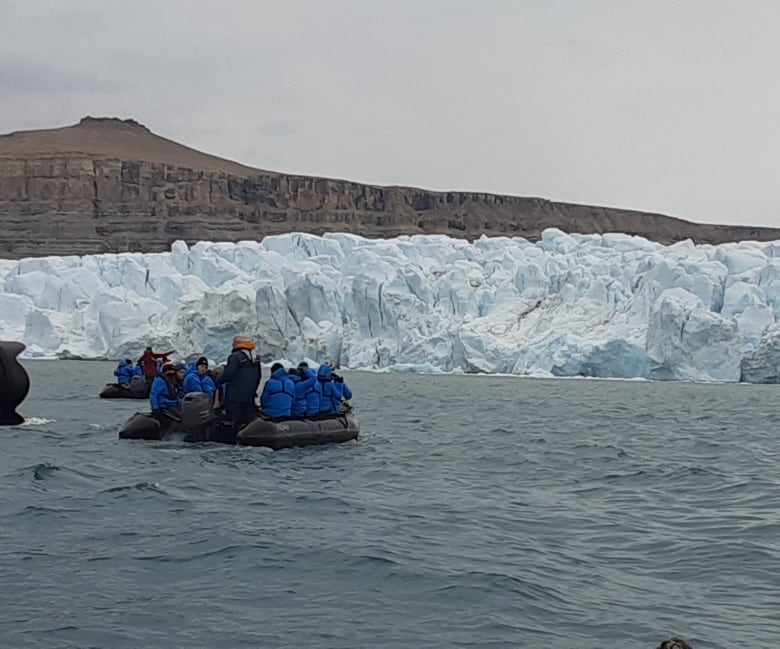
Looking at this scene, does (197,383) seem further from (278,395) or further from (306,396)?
(306,396)

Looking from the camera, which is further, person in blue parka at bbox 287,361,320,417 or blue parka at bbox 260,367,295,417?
person in blue parka at bbox 287,361,320,417

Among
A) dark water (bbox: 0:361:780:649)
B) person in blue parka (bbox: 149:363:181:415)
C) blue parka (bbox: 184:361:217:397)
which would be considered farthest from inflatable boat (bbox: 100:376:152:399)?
blue parka (bbox: 184:361:217:397)

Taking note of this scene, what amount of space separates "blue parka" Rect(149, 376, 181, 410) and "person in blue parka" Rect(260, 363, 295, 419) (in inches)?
60.3

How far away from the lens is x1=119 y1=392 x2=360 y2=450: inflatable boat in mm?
15953

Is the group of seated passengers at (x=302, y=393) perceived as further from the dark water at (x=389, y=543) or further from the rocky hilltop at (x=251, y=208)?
the rocky hilltop at (x=251, y=208)

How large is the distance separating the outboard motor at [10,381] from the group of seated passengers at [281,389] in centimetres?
194

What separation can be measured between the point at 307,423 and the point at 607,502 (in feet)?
19.6

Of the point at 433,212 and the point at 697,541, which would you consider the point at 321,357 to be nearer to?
the point at 697,541

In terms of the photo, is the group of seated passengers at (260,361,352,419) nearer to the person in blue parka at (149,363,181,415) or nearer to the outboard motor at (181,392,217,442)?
the outboard motor at (181,392,217,442)

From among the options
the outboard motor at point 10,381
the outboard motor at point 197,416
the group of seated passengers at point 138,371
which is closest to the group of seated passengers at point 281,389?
the outboard motor at point 197,416

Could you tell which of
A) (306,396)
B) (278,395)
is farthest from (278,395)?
(306,396)

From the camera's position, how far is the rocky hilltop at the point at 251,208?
105375 millimetres

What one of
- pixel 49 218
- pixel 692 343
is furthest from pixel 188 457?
pixel 49 218

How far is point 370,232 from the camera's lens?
10875 centimetres
